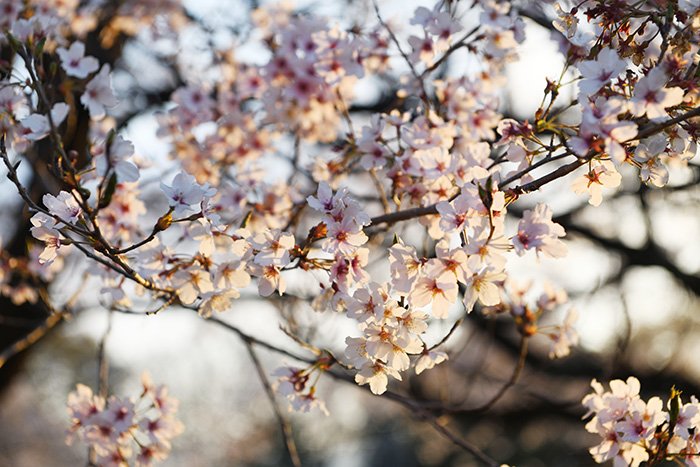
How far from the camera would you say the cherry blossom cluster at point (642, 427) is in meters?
1.51

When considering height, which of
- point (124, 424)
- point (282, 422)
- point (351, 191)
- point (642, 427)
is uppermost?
point (351, 191)

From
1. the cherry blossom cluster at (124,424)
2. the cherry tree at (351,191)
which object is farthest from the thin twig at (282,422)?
the cherry blossom cluster at (124,424)

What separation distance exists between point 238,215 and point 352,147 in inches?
20.4

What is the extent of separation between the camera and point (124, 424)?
1959 mm

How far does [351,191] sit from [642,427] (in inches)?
44.9

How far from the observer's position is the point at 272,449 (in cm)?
1496

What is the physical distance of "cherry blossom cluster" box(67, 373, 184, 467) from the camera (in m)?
1.98

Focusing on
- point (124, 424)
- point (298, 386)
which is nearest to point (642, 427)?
point (298, 386)

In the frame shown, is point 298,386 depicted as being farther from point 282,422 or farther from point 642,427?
point 642,427

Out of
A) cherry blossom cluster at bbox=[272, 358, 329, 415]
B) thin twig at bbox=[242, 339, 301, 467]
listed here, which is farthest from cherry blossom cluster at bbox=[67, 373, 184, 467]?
cherry blossom cluster at bbox=[272, 358, 329, 415]

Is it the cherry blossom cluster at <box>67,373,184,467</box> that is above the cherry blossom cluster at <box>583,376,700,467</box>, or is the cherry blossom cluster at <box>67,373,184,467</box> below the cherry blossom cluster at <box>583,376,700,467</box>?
above

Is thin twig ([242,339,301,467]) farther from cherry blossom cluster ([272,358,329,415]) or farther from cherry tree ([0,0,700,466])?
cherry blossom cluster ([272,358,329,415])

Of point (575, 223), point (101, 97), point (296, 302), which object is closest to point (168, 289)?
point (101, 97)

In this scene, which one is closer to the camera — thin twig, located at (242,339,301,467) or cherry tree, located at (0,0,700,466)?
cherry tree, located at (0,0,700,466)
